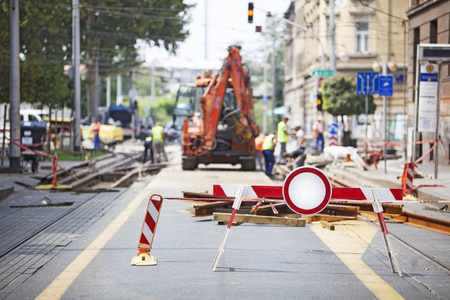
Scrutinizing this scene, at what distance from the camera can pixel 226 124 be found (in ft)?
94.3

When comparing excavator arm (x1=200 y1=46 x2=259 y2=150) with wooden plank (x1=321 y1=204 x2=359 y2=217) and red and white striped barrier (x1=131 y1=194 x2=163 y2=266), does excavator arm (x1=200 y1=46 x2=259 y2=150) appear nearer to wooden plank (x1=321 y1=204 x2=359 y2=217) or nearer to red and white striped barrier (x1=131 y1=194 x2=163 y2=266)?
wooden plank (x1=321 y1=204 x2=359 y2=217)

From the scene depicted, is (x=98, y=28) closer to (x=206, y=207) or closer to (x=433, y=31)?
(x=433, y=31)

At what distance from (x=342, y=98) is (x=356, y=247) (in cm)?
3598

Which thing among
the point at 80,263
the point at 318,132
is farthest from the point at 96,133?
the point at 80,263

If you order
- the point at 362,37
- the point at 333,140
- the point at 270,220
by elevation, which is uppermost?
the point at 362,37

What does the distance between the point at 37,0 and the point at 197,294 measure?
144 ft

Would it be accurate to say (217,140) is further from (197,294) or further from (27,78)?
(197,294)

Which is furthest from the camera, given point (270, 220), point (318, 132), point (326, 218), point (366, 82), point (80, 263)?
point (318, 132)

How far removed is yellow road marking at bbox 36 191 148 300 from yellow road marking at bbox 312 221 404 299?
2.72 meters

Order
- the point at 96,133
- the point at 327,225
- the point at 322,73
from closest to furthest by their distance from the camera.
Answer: the point at 327,225
the point at 322,73
the point at 96,133

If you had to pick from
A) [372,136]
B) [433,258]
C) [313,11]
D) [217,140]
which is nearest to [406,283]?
[433,258]

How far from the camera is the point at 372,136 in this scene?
180 ft

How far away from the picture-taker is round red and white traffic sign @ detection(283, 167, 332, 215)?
8.71 metres

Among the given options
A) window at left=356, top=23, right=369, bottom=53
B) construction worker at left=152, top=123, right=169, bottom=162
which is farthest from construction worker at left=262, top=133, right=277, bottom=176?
window at left=356, top=23, right=369, bottom=53
